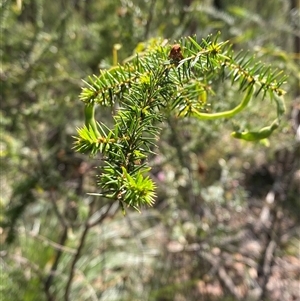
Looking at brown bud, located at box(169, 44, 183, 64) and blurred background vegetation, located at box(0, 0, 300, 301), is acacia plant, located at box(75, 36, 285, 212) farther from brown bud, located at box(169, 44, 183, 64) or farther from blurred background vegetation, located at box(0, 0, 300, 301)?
blurred background vegetation, located at box(0, 0, 300, 301)

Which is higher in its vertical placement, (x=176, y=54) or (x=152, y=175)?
(x=176, y=54)

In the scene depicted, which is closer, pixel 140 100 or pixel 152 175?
pixel 140 100

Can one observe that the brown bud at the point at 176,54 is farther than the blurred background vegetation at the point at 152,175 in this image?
No

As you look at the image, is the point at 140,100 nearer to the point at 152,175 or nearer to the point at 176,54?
the point at 176,54

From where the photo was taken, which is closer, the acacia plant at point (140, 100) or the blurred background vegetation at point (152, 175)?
the acacia plant at point (140, 100)

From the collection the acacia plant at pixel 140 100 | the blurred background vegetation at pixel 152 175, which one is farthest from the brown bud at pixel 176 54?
the blurred background vegetation at pixel 152 175

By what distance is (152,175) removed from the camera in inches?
51.7

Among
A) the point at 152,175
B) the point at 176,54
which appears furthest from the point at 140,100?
the point at 152,175

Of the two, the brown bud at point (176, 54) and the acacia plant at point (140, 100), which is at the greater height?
the brown bud at point (176, 54)

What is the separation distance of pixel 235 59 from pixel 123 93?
15 centimetres

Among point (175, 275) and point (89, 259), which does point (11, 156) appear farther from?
point (175, 275)

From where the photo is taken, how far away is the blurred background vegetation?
112cm

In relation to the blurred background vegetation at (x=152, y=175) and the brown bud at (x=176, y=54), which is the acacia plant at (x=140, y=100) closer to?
the brown bud at (x=176, y=54)

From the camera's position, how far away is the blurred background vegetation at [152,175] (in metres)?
1.12
